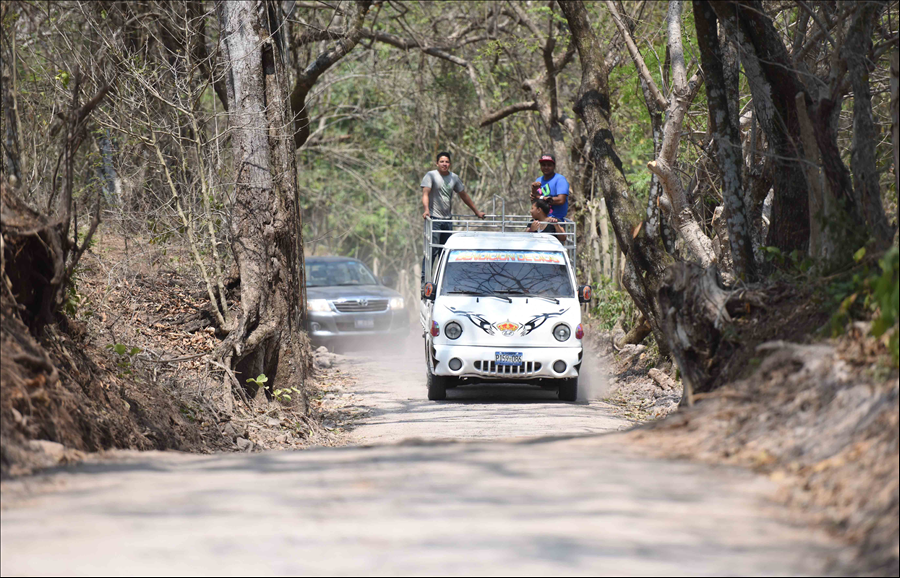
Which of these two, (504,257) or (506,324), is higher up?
(504,257)

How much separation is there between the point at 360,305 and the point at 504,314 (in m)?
6.52

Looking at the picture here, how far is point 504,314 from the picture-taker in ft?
40.8

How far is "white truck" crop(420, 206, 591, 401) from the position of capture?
1227 centimetres

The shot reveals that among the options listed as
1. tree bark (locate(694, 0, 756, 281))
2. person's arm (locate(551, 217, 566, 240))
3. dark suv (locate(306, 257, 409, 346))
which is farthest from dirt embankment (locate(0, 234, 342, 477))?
tree bark (locate(694, 0, 756, 281))

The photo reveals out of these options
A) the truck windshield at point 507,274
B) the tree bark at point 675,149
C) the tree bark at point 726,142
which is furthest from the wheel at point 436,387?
the tree bark at point 726,142

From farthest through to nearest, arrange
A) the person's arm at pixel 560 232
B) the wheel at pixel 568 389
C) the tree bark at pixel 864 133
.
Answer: the person's arm at pixel 560 232 < the wheel at pixel 568 389 < the tree bark at pixel 864 133

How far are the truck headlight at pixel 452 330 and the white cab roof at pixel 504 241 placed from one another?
126cm

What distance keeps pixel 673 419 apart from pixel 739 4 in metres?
3.98

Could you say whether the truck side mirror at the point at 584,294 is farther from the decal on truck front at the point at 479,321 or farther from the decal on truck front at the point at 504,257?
the decal on truck front at the point at 479,321

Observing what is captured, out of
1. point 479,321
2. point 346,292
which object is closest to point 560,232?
point 479,321

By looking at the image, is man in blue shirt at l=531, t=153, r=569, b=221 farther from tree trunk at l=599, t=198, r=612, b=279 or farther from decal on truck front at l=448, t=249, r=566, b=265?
tree trunk at l=599, t=198, r=612, b=279

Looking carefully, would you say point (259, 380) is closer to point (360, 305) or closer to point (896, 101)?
point (896, 101)

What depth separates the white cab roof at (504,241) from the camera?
43.2 ft

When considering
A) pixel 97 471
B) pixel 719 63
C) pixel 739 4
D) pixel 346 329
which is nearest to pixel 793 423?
pixel 97 471
